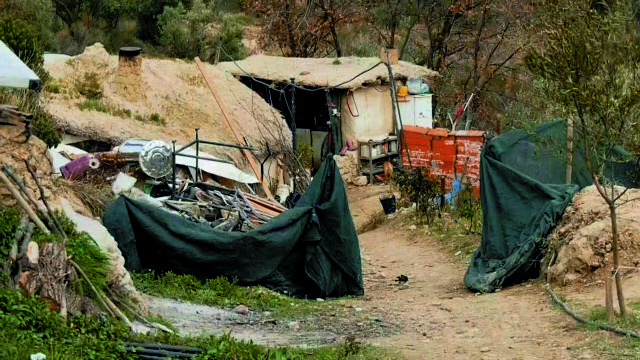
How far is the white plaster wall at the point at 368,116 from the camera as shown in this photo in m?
25.0

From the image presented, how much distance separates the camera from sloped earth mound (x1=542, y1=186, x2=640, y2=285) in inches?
465

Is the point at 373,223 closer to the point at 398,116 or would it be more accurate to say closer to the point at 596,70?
the point at 398,116

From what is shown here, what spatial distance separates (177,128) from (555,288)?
10444mm

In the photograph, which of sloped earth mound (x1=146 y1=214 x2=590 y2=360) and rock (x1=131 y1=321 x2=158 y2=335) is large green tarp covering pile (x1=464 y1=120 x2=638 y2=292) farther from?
rock (x1=131 y1=321 x2=158 y2=335)

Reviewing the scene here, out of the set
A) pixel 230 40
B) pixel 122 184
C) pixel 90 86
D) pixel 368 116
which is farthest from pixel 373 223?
pixel 230 40

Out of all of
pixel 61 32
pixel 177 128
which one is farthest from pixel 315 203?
pixel 61 32

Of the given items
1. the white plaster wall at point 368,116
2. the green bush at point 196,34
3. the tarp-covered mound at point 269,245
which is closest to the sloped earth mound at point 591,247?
the tarp-covered mound at point 269,245

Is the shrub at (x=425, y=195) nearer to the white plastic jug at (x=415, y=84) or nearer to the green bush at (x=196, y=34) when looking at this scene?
the white plastic jug at (x=415, y=84)

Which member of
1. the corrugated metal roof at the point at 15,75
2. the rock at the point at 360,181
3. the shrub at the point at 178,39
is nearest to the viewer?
the corrugated metal roof at the point at 15,75

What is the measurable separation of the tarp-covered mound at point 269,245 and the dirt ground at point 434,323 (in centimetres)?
54

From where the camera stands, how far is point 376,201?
20969 mm

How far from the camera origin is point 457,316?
1136 centimetres

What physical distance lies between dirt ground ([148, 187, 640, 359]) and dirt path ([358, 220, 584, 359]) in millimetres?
10

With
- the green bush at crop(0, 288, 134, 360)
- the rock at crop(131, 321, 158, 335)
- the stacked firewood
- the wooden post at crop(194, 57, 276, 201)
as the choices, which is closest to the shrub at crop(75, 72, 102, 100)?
the wooden post at crop(194, 57, 276, 201)
